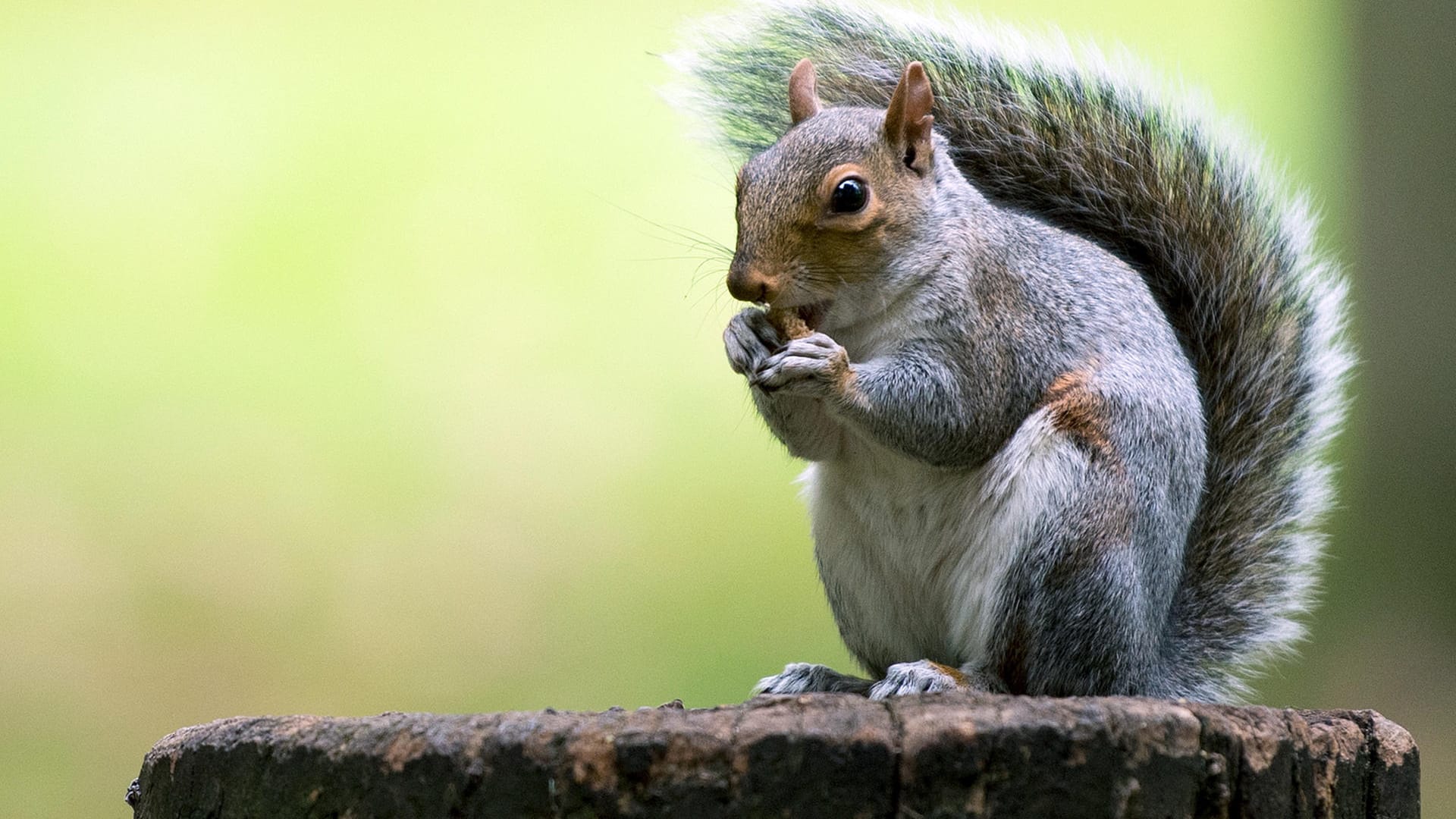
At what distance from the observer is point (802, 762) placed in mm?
812

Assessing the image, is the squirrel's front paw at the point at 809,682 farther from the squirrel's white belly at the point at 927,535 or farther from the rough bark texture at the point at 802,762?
the rough bark texture at the point at 802,762

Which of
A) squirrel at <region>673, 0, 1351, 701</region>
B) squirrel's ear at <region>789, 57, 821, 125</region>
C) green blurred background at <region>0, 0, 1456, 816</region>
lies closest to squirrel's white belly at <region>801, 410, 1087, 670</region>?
squirrel at <region>673, 0, 1351, 701</region>

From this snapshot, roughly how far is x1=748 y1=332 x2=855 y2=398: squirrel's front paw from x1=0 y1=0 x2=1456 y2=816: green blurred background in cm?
105

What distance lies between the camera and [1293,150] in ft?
8.20

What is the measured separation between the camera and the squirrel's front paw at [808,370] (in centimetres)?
118

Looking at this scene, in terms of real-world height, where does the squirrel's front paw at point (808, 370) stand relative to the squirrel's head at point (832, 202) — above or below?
below

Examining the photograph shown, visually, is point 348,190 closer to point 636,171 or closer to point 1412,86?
point 636,171

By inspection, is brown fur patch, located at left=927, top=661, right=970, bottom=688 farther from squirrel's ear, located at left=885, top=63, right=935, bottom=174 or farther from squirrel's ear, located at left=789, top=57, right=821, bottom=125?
squirrel's ear, located at left=789, top=57, right=821, bottom=125

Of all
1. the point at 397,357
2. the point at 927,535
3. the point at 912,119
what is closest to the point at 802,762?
the point at 927,535

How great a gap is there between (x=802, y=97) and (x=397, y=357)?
120cm

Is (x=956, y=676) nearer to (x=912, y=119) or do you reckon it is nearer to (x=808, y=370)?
(x=808, y=370)

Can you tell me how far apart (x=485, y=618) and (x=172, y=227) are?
0.94m

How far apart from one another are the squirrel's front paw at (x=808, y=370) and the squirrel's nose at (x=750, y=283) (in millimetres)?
56

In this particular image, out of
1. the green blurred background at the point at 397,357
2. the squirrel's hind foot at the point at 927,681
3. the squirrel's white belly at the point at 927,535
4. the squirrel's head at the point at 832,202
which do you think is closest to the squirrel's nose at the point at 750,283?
the squirrel's head at the point at 832,202
